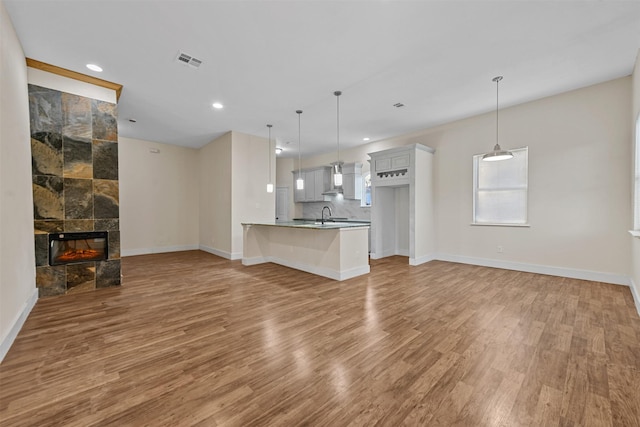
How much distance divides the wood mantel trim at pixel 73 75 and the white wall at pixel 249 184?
2.50 meters

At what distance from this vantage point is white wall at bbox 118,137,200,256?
22.4 feet

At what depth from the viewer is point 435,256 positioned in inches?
233

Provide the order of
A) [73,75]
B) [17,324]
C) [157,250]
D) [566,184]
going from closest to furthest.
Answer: [17,324] → [73,75] → [566,184] → [157,250]

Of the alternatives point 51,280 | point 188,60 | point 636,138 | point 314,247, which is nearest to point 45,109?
point 188,60

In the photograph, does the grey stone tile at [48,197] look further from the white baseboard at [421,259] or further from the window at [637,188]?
the window at [637,188]

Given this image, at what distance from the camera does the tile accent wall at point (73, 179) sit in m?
3.46

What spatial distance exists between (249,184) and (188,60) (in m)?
3.44

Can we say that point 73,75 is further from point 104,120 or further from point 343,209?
point 343,209

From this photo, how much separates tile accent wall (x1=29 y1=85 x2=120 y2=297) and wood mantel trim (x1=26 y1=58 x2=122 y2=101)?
→ 0.82 ft

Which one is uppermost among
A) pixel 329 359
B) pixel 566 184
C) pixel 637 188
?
pixel 566 184

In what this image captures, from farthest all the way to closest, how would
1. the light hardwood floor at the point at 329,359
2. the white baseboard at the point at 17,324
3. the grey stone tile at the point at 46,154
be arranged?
the grey stone tile at the point at 46,154 < the white baseboard at the point at 17,324 < the light hardwood floor at the point at 329,359

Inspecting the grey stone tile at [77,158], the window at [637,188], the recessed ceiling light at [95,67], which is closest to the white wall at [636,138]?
the window at [637,188]

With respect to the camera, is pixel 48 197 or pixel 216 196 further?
pixel 216 196

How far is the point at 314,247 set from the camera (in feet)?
15.6
